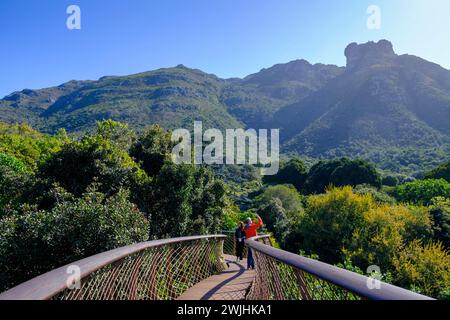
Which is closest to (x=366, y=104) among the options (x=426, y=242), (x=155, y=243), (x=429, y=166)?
(x=429, y=166)

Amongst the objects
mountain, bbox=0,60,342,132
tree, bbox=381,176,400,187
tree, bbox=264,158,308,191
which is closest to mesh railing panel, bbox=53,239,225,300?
tree, bbox=264,158,308,191

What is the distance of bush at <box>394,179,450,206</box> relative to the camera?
147ft

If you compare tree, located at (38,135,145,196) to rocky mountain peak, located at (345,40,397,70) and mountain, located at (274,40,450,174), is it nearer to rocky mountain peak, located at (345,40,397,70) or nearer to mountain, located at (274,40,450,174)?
mountain, located at (274,40,450,174)

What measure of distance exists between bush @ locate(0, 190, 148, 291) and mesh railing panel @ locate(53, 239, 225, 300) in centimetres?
165

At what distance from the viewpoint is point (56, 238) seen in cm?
815

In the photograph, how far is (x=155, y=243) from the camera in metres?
4.93

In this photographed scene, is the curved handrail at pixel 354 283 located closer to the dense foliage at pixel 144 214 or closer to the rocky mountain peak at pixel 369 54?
the dense foliage at pixel 144 214

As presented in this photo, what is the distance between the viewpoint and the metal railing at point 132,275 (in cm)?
170

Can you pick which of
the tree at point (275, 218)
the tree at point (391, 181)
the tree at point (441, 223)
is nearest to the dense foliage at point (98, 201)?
the tree at point (441, 223)

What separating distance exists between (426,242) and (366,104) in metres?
79.8

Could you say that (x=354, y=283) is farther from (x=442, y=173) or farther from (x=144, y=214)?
(x=442, y=173)

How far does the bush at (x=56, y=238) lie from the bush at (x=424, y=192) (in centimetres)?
4210

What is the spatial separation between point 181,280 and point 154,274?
2402 mm
